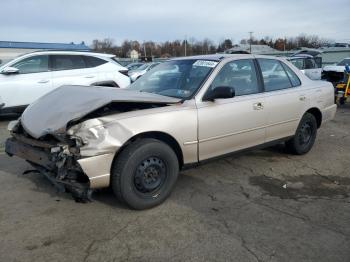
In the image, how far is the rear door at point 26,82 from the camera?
836 cm

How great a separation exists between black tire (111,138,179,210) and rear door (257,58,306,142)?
1.77 meters

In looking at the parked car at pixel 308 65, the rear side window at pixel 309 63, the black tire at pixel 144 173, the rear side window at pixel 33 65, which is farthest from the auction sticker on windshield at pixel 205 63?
the rear side window at pixel 309 63

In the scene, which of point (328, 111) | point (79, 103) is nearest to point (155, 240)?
point (79, 103)

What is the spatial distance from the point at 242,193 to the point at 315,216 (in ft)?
2.91

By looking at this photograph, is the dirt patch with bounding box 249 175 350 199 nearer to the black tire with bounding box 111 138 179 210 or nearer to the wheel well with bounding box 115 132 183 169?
the wheel well with bounding box 115 132 183 169

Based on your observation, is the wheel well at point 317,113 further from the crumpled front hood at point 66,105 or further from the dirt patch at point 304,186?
the crumpled front hood at point 66,105

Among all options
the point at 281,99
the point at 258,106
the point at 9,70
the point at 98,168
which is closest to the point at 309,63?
the point at 281,99

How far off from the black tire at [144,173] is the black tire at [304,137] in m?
2.50

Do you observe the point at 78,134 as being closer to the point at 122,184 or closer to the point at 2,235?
the point at 122,184

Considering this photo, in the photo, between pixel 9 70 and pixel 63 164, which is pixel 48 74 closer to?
pixel 9 70

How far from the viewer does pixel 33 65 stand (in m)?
8.75

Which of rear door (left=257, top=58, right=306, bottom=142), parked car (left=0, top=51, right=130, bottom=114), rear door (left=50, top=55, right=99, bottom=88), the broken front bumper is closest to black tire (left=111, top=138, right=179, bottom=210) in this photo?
the broken front bumper

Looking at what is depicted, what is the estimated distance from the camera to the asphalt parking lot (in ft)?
9.64

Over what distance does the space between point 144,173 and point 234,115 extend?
1.43 m
